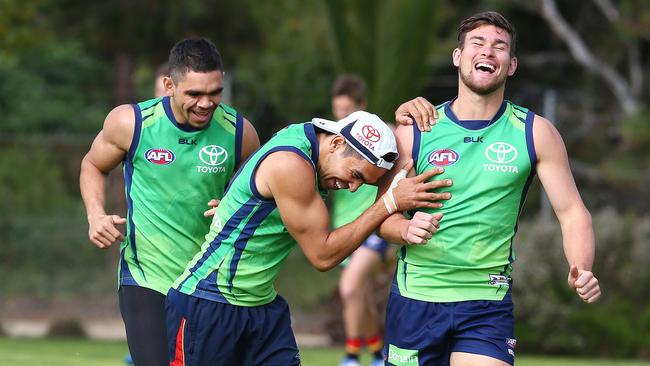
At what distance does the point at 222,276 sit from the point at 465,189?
1.18 metres

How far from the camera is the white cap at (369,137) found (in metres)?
5.42

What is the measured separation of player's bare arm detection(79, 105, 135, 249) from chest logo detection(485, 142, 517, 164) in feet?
6.40

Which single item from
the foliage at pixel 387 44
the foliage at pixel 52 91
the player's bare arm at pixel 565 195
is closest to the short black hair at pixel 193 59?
the player's bare arm at pixel 565 195

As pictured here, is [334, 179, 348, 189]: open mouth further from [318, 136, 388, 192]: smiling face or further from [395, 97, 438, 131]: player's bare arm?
[395, 97, 438, 131]: player's bare arm

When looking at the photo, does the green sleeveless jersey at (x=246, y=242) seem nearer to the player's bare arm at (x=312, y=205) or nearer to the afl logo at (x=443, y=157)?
the player's bare arm at (x=312, y=205)

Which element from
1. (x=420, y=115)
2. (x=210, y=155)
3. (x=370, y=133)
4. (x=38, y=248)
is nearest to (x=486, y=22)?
(x=420, y=115)

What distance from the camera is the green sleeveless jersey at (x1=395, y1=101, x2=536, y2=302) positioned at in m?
5.68

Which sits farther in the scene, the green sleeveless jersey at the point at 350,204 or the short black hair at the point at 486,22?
the green sleeveless jersey at the point at 350,204

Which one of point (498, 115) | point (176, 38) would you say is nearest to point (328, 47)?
point (176, 38)

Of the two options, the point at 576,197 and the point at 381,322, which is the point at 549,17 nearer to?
the point at 381,322

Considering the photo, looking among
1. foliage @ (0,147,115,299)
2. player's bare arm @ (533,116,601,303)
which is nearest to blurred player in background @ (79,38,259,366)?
player's bare arm @ (533,116,601,303)

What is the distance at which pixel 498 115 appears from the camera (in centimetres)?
582

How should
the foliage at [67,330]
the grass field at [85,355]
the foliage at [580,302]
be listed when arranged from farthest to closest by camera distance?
the foliage at [67,330]
the foliage at [580,302]
the grass field at [85,355]

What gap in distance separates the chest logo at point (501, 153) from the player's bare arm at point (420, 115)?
1.02ft
